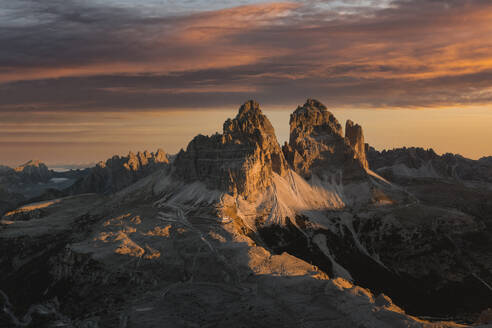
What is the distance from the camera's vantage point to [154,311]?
551 ft

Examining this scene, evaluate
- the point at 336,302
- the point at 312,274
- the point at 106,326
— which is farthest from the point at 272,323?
the point at 106,326

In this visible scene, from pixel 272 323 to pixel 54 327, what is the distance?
112m

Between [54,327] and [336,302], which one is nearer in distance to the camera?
[336,302]

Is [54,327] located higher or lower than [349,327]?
lower

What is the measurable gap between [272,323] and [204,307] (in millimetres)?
33666

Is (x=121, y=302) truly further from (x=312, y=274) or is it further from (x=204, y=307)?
(x=312, y=274)

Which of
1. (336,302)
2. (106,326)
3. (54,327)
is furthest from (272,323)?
(54,327)

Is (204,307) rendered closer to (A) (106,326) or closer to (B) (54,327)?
(A) (106,326)

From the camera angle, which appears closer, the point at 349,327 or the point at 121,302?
the point at 349,327

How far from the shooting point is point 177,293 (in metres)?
186

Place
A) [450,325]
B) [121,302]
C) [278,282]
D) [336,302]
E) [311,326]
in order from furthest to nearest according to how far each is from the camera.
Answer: [121,302] < [278,282] < [336,302] < [311,326] < [450,325]

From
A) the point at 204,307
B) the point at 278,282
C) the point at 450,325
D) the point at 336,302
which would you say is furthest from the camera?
the point at 278,282

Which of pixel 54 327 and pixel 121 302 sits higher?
pixel 121 302

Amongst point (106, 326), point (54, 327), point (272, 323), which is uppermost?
point (272, 323)
